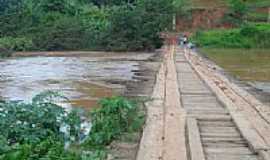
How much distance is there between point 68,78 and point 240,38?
22.4m

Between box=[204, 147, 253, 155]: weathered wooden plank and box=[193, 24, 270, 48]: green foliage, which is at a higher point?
box=[204, 147, 253, 155]: weathered wooden plank

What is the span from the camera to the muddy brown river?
1642cm

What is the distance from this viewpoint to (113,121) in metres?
8.60

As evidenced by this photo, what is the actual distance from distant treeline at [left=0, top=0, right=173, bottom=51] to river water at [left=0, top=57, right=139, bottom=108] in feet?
27.0

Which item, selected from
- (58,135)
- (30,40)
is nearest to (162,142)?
(58,135)

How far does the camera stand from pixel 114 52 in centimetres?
3772

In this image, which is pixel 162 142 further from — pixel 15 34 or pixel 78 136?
pixel 15 34

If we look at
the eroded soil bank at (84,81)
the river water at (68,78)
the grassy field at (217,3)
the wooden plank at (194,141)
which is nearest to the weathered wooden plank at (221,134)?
the wooden plank at (194,141)

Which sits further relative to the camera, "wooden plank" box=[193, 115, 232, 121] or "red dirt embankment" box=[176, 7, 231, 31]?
"red dirt embankment" box=[176, 7, 231, 31]

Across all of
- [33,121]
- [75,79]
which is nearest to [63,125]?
[33,121]

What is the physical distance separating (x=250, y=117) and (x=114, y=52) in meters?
28.7

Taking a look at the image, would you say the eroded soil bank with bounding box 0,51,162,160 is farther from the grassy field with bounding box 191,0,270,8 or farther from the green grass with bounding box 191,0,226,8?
the grassy field with bounding box 191,0,270,8

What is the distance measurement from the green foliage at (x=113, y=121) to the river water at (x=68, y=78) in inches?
187

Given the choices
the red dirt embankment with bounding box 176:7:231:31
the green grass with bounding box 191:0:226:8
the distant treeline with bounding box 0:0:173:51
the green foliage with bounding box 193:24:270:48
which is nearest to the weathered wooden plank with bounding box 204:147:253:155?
the distant treeline with bounding box 0:0:173:51
